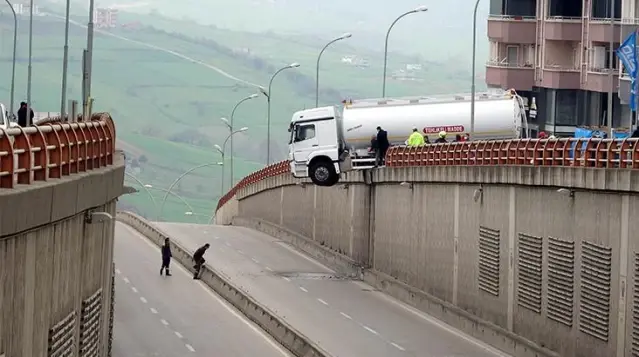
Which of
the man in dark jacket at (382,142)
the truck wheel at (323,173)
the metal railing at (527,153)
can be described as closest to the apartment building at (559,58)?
the man in dark jacket at (382,142)

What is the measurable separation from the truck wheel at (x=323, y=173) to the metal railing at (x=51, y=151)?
27391mm

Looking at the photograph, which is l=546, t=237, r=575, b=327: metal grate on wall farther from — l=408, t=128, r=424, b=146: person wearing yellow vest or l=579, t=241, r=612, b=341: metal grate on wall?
l=408, t=128, r=424, b=146: person wearing yellow vest

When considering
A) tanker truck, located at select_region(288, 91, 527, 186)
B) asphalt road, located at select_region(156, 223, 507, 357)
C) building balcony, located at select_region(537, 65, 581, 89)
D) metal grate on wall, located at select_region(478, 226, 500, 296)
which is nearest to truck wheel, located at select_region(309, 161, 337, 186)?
tanker truck, located at select_region(288, 91, 527, 186)

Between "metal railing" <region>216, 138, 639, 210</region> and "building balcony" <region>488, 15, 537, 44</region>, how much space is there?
105 feet

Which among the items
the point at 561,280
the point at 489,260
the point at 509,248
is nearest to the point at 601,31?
the point at 489,260

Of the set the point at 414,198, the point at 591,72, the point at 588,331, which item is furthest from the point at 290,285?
the point at 591,72

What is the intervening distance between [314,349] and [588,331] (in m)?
5.91

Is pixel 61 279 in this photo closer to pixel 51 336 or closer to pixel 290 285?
pixel 51 336

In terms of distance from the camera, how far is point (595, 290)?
37219 mm

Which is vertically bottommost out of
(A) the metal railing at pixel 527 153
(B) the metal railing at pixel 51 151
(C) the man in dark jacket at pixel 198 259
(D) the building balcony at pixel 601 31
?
(C) the man in dark jacket at pixel 198 259

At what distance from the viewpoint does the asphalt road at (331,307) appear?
1666 inches

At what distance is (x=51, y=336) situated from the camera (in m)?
22.7

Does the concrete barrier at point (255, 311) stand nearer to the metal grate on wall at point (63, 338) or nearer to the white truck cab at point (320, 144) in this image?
the white truck cab at point (320, 144)

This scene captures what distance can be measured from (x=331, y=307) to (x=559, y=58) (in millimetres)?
38273
